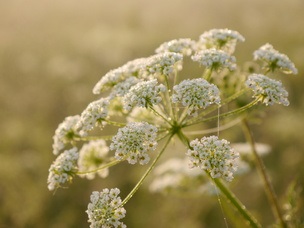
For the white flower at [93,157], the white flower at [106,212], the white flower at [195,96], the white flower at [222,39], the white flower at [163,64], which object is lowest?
the white flower at [106,212]

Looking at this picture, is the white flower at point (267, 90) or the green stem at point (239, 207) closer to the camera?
the green stem at point (239, 207)

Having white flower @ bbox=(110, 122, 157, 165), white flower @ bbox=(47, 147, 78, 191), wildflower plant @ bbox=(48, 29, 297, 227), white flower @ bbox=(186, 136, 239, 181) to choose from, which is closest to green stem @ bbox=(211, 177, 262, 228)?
wildflower plant @ bbox=(48, 29, 297, 227)

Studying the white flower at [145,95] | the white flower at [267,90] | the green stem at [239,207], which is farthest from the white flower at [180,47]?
the green stem at [239,207]

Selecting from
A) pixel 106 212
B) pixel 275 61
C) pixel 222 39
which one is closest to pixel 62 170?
pixel 106 212

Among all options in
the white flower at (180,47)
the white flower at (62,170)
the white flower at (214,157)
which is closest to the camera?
the white flower at (214,157)

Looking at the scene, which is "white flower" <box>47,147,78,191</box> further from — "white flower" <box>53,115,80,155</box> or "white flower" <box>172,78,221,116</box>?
"white flower" <box>172,78,221,116</box>

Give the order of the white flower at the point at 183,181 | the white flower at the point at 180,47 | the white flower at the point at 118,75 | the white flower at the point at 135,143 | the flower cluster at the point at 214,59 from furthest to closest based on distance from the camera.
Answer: the white flower at the point at 183,181 → the white flower at the point at 180,47 → the white flower at the point at 118,75 → the flower cluster at the point at 214,59 → the white flower at the point at 135,143

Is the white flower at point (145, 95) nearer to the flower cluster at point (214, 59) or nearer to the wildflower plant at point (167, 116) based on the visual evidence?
the wildflower plant at point (167, 116)

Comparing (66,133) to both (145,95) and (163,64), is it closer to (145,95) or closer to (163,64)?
(145,95)
